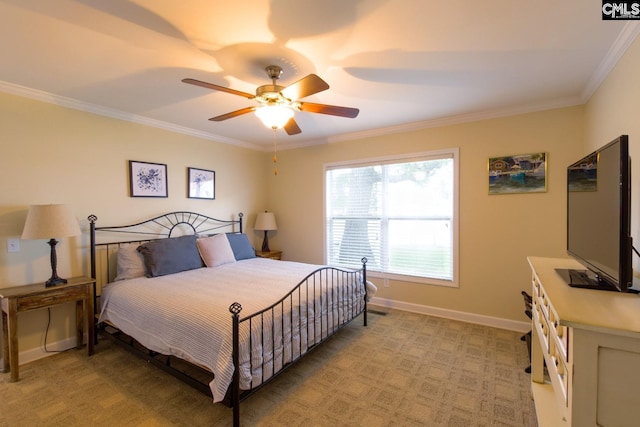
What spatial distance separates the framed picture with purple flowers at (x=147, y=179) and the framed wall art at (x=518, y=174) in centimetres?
407

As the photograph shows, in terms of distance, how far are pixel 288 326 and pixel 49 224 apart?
2.26m

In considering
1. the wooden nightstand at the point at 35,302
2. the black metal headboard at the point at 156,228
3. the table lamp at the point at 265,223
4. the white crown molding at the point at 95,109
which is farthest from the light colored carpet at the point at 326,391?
the white crown molding at the point at 95,109

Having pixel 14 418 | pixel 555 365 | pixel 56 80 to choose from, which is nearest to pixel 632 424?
pixel 555 365

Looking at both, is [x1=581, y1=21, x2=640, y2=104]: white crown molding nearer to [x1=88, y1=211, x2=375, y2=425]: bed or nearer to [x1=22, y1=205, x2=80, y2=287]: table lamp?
[x1=88, y1=211, x2=375, y2=425]: bed

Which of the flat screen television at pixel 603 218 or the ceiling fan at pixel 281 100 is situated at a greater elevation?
the ceiling fan at pixel 281 100

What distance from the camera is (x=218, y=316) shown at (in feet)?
6.31

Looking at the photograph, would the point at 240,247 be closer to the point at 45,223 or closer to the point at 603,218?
the point at 45,223

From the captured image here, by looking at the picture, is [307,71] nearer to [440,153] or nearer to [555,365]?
[440,153]

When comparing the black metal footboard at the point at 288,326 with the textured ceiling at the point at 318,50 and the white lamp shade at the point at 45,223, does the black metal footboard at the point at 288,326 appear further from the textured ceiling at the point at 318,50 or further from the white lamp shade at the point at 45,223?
the white lamp shade at the point at 45,223

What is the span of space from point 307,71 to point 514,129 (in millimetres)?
2501

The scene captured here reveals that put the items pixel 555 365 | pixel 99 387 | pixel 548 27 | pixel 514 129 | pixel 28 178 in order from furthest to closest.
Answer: pixel 514 129 → pixel 28 178 → pixel 99 387 → pixel 548 27 → pixel 555 365

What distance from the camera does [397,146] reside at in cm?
397

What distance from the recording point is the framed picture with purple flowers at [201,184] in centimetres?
401

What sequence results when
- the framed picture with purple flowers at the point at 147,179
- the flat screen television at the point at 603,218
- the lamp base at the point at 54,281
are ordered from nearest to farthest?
the flat screen television at the point at 603,218 → the lamp base at the point at 54,281 → the framed picture with purple flowers at the point at 147,179
